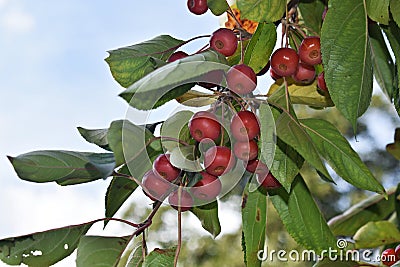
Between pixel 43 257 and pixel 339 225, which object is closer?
pixel 43 257

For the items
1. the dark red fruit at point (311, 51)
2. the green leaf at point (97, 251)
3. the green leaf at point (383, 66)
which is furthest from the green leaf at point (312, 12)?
the green leaf at point (97, 251)

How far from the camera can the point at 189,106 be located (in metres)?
0.61

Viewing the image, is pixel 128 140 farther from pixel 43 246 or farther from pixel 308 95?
pixel 308 95

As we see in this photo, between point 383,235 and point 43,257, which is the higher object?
point 43,257

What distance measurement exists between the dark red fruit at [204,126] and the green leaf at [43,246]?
12cm

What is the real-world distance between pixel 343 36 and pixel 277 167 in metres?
0.13

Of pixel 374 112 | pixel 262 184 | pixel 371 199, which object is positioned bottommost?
pixel 374 112

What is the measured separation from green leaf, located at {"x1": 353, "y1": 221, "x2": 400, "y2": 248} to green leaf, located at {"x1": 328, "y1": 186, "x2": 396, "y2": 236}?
195mm

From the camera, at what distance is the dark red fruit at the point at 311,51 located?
0.61 m

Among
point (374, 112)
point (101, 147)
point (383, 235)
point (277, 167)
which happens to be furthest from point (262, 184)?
point (374, 112)

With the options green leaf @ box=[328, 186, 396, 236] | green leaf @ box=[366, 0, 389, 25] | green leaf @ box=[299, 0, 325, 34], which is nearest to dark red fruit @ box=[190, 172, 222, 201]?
green leaf @ box=[366, 0, 389, 25]

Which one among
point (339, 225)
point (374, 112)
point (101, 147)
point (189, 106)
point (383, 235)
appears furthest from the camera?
point (374, 112)

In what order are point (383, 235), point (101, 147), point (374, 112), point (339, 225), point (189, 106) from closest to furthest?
point (101, 147) < point (189, 106) < point (383, 235) < point (339, 225) < point (374, 112)

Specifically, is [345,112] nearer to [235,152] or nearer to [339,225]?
[235,152]
